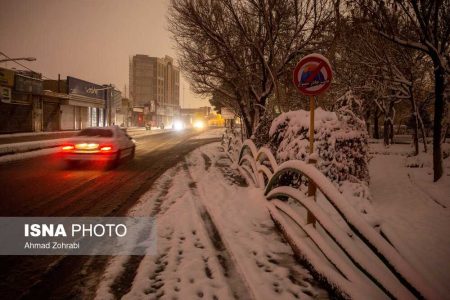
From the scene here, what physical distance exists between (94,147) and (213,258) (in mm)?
8279

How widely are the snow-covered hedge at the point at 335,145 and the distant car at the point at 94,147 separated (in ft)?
20.9

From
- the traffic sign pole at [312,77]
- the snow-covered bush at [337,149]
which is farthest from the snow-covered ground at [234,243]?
Answer: the traffic sign pole at [312,77]

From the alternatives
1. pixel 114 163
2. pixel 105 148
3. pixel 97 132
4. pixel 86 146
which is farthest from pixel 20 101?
pixel 105 148

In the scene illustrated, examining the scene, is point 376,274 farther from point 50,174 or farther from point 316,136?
point 50,174

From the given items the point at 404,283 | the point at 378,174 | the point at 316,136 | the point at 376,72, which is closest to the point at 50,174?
the point at 316,136

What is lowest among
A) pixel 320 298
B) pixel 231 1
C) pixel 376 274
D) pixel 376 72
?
pixel 320 298

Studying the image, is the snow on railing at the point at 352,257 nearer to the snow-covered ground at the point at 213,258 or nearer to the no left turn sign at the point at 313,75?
the snow-covered ground at the point at 213,258

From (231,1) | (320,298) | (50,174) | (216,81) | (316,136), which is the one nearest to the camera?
(320,298)

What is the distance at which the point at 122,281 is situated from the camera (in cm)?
351

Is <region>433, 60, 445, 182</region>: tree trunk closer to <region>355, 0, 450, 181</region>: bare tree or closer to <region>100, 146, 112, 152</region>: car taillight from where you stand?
<region>355, 0, 450, 181</region>: bare tree

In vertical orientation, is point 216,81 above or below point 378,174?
above

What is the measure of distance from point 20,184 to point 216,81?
525 inches

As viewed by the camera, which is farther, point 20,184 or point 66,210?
point 20,184

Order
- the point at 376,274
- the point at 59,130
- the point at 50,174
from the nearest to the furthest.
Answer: the point at 376,274 < the point at 50,174 < the point at 59,130
